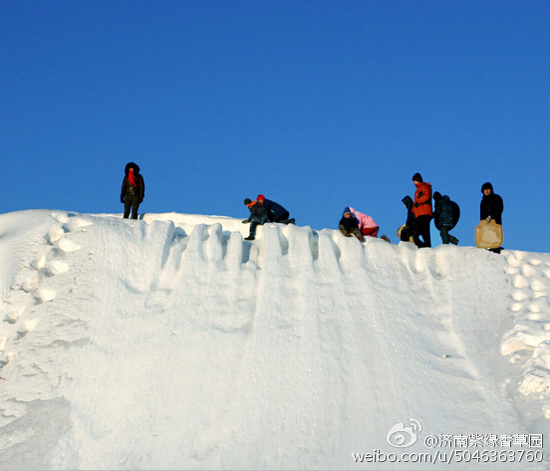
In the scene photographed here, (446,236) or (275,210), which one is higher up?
(275,210)

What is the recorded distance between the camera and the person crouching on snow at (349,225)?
11.9 metres

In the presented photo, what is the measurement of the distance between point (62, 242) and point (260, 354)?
4062 mm

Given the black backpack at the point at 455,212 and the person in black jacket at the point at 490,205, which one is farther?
the black backpack at the point at 455,212

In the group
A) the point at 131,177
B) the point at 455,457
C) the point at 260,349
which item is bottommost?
the point at 455,457

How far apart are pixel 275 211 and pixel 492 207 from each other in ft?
13.0

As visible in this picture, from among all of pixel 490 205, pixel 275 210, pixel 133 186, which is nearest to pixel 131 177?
pixel 133 186

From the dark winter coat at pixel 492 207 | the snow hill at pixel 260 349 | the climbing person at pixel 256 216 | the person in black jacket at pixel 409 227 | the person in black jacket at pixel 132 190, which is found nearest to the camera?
the snow hill at pixel 260 349

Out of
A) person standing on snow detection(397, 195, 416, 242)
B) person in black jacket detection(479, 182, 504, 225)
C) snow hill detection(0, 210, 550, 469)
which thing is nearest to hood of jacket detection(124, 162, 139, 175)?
snow hill detection(0, 210, 550, 469)

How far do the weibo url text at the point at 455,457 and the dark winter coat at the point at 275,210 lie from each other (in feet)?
19.0

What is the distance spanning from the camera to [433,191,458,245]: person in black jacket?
39.8 ft

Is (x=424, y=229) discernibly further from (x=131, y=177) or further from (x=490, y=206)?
(x=131, y=177)

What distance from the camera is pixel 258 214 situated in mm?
12391

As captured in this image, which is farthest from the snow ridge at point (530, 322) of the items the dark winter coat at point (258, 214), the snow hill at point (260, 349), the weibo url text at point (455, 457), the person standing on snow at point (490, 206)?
the dark winter coat at point (258, 214)

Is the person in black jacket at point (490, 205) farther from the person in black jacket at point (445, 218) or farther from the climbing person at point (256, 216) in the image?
the climbing person at point (256, 216)
